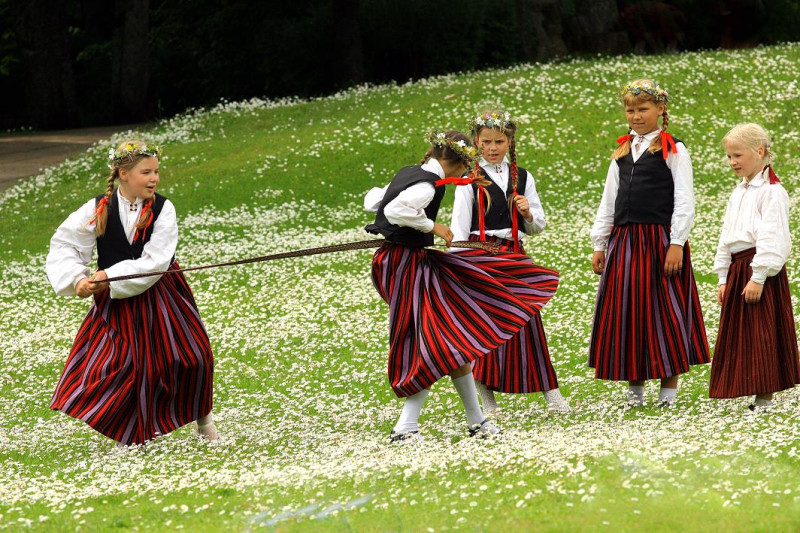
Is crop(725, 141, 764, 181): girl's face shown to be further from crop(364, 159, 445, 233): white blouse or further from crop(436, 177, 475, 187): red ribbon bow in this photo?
crop(364, 159, 445, 233): white blouse

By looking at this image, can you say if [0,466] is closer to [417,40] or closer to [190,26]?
[417,40]

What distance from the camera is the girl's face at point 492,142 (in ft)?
26.3

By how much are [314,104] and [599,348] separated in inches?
731

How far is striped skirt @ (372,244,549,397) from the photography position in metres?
7.02

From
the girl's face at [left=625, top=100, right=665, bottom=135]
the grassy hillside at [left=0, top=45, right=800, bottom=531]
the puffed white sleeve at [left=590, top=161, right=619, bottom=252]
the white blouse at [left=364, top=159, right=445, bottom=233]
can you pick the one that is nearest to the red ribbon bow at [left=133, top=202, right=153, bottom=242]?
the grassy hillside at [left=0, top=45, right=800, bottom=531]

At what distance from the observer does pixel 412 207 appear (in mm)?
6992

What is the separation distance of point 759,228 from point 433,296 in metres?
2.10

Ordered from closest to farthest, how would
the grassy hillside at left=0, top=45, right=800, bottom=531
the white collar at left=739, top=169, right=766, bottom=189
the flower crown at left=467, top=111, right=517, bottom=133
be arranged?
the grassy hillside at left=0, top=45, right=800, bottom=531
the white collar at left=739, top=169, right=766, bottom=189
the flower crown at left=467, top=111, right=517, bottom=133

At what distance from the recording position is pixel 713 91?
71.3 feet

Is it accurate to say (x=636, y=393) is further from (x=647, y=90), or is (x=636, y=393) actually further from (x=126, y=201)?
(x=126, y=201)

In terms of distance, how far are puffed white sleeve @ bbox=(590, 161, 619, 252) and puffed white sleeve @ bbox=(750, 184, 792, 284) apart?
1134 mm

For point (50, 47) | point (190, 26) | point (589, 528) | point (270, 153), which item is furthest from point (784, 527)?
point (190, 26)

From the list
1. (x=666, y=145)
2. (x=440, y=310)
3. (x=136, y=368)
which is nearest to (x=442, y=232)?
(x=440, y=310)

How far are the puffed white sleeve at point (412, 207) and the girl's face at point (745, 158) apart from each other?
1.95m
